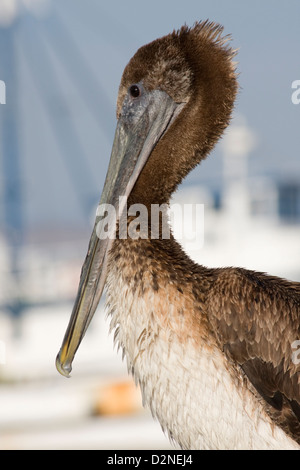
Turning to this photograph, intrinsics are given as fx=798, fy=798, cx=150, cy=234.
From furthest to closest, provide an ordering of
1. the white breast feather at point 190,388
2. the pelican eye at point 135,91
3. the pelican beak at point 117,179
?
the pelican eye at point 135,91, the pelican beak at point 117,179, the white breast feather at point 190,388

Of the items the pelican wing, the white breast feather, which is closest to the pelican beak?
the white breast feather

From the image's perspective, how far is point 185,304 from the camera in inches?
143

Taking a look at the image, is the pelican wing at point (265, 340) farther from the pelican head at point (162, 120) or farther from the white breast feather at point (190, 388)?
the pelican head at point (162, 120)

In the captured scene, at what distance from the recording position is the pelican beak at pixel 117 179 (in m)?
3.80

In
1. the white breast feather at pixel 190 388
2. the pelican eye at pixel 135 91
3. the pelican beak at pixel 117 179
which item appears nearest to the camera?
the white breast feather at pixel 190 388

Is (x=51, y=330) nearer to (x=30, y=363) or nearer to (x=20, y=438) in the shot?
(x=30, y=363)

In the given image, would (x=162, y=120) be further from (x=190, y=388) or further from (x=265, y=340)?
(x=190, y=388)

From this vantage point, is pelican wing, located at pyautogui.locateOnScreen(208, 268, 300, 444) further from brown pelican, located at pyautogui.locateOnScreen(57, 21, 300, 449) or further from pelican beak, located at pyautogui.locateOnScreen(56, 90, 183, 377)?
pelican beak, located at pyautogui.locateOnScreen(56, 90, 183, 377)

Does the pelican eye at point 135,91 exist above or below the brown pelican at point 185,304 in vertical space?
above

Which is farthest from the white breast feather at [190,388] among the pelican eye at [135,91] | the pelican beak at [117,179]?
the pelican eye at [135,91]

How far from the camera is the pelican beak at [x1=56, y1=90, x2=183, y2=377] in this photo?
3.80 m

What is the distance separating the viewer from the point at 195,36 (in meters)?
3.96
